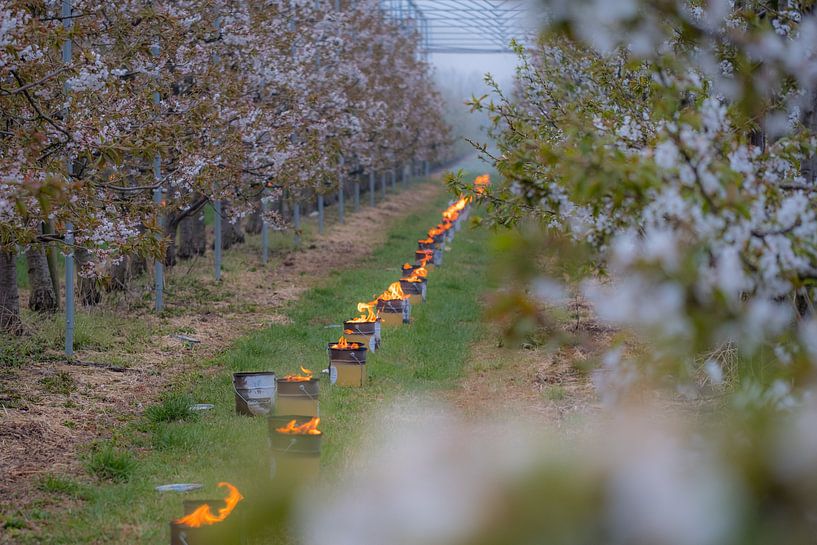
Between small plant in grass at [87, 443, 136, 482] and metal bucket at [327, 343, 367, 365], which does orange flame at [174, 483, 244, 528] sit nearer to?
small plant in grass at [87, 443, 136, 482]

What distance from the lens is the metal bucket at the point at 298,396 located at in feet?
23.7

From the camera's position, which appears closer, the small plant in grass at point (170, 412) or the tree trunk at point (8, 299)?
the small plant in grass at point (170, 412)

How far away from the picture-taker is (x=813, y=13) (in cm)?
406

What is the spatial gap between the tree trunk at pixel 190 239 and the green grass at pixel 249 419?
3748 mm

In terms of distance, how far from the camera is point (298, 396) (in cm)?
725

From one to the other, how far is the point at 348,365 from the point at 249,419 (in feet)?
4.41

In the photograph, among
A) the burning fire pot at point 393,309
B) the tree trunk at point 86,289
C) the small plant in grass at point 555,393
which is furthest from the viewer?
the tree trunk at point 86,289

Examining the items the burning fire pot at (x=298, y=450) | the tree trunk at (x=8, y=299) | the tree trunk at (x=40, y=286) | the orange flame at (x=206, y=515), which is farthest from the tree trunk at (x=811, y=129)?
the tree trunk at (x=40, y=286)

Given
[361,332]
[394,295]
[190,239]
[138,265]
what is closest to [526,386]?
[361,332]

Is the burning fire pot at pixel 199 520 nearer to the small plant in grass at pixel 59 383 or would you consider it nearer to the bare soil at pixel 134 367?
the bare soil at pixel 134 367

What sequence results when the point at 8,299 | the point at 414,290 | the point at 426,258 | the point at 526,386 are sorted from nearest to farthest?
the point at 526,386, the point at 8,299, the point at 414,290, the point at 426,258

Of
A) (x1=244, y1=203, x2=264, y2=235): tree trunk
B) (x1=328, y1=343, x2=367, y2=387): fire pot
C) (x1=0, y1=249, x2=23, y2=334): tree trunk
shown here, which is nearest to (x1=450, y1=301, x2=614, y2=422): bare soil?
(x1=328, y1=343, x2=367, y2=387): fire pot

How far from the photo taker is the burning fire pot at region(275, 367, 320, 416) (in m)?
7.23

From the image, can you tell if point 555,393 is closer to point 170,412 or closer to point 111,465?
point 170,412
